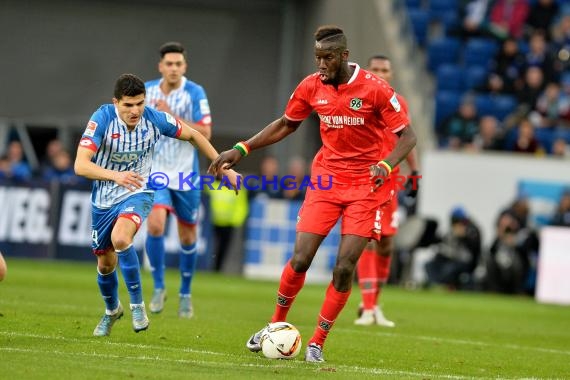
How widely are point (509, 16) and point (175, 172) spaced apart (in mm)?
14873

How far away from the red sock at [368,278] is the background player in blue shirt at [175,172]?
1.84 metres

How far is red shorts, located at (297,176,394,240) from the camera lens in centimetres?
897

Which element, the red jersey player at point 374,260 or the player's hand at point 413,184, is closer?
the player's hand at point 413,184

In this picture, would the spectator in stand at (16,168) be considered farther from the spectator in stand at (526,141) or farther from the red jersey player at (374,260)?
the red jersey player at (374,260)

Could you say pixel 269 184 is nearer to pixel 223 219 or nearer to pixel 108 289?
pixel 223 219

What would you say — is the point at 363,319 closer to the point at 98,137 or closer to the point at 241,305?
the point at 241,305

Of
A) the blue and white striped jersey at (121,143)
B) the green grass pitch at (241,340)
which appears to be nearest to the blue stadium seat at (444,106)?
the green grass pitch at (241,340)

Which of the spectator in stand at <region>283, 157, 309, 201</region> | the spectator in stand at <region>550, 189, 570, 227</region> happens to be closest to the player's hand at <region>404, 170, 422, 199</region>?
the spectator in stand at <region>283, 157, 309, 201</region>

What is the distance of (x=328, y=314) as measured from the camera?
8.90 meters

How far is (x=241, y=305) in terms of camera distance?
48.5 ft

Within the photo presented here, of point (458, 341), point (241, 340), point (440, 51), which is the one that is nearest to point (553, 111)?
point (440, 51)

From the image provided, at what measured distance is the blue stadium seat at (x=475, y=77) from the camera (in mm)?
24281

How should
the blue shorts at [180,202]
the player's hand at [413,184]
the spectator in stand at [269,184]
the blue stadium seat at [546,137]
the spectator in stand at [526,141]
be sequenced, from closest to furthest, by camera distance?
the blue shorts at [180,202] → the player's hand at [413,184] → the spectator in stand at [269,184] → the spectator in stand at [526,141] → the blue stadium seat at [546,137]

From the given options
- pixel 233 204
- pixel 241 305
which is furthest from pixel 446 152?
pixel 241 305
